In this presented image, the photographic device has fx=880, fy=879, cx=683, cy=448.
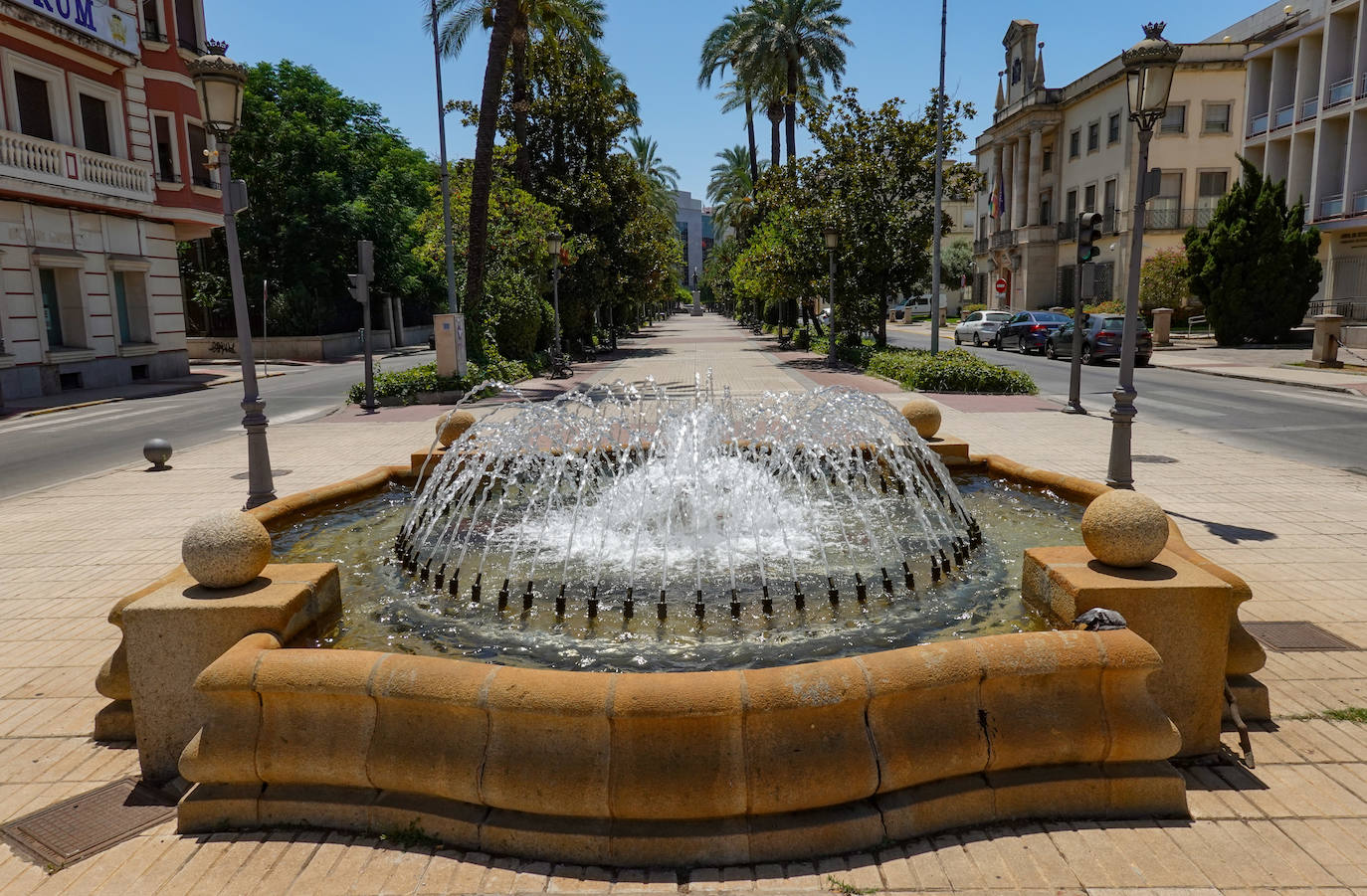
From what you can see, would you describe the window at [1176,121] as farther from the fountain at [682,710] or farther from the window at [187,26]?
the fountain at [682,710]

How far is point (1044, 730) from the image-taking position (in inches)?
148

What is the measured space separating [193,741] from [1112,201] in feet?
171

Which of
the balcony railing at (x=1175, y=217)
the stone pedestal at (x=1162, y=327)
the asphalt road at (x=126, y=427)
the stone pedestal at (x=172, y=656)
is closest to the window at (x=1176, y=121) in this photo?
the balcony railing at (x=1175, y=217)

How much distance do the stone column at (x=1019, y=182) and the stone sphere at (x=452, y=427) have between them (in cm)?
5436

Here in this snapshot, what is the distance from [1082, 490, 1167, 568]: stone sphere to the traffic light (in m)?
13.9

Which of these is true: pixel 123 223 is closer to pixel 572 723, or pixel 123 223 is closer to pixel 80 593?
pixel 80 593

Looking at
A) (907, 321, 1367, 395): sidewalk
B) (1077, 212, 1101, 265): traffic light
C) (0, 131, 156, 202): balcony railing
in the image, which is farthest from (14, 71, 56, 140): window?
(907, 321, 1367, 395): sidewalk

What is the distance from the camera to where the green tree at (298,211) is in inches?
1539

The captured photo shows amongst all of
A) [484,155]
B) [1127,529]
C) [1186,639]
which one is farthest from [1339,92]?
[1186,639]

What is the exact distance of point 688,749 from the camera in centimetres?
345

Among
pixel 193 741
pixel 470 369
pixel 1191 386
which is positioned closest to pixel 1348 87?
pixel 1191 386

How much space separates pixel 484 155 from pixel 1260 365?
23734 millimetres

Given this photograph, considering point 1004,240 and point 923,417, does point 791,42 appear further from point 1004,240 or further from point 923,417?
point 923,417

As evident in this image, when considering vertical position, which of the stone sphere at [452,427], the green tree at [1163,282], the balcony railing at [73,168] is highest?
the balcony railing at [73,168]
